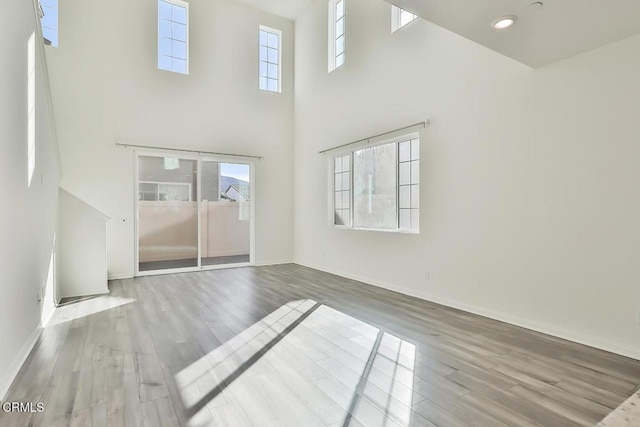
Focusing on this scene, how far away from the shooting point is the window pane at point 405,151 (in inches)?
183

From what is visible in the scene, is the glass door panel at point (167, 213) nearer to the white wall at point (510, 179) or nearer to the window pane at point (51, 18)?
the window pane at point (51, 18)

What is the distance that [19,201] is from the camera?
2383 millimetres

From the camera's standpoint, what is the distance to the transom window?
5.96 metres

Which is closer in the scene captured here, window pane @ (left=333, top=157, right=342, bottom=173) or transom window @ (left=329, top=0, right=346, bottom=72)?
transom window @ (left=329, top=0, right=346, bottom=72)

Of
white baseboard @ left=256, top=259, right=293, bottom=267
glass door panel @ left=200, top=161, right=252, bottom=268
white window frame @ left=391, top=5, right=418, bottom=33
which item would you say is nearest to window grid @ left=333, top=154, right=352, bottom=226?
white baseboard @ left=256, top=259, right=293, bottom=267

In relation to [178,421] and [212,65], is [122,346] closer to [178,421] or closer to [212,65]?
[178,421]

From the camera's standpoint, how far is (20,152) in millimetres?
2436

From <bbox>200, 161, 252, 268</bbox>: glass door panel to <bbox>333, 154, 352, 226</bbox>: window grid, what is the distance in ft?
6.23

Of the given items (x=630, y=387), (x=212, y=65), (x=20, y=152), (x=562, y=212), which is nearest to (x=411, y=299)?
(x=562, y=212)

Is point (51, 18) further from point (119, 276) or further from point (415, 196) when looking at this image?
point (415, 196)

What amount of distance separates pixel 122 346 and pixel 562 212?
4032mm

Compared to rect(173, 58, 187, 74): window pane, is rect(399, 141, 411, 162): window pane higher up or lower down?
lower down

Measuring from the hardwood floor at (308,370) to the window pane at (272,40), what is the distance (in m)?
5.77

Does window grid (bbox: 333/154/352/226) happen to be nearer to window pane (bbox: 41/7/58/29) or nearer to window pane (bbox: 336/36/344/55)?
window pane (bbox: 336/36/344/55)
